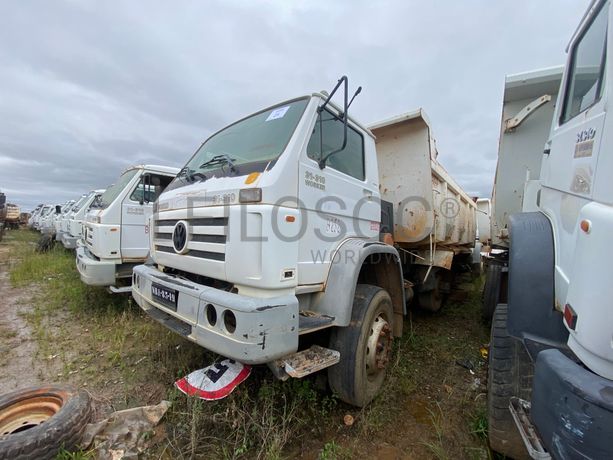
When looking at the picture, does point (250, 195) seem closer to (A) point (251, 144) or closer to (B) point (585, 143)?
(A) point (251, 144)

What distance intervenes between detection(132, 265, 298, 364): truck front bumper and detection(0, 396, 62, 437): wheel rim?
1145 millimetres

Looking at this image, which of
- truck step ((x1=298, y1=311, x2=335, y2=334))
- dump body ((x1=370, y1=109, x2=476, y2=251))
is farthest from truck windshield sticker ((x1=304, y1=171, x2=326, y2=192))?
dump body ((x1=370, y1=109, x2=476, y2=251))

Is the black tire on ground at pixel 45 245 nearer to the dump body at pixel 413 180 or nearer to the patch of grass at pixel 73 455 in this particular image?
the patch of grass at pixel 73 455

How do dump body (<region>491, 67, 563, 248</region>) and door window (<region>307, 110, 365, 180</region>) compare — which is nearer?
door window (<region>307, 110, 365, 180</region>)

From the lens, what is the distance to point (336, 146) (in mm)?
2670

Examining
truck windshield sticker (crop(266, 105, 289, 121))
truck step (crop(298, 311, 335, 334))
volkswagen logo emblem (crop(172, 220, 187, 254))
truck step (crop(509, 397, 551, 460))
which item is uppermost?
truck windshield sticker (crop(266, 105, 289, 121))

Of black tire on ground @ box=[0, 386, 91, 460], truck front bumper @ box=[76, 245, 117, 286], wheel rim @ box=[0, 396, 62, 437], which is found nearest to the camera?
black tire on ground @ box=[0, 386, 91, 460]

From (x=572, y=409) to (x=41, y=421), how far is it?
10.2 feet

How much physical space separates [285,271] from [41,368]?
3043 millimetres

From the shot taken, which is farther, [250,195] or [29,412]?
[29,412]

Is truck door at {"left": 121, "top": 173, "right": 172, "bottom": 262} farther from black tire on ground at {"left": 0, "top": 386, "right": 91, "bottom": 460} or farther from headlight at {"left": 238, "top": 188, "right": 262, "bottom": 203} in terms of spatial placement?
headlight at {"left": 238, "top": 188, "right": 262, "bottom": 203}

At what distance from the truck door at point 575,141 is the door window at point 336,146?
151cm

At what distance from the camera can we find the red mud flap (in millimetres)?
2012

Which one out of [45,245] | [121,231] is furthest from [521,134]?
[45,245]
